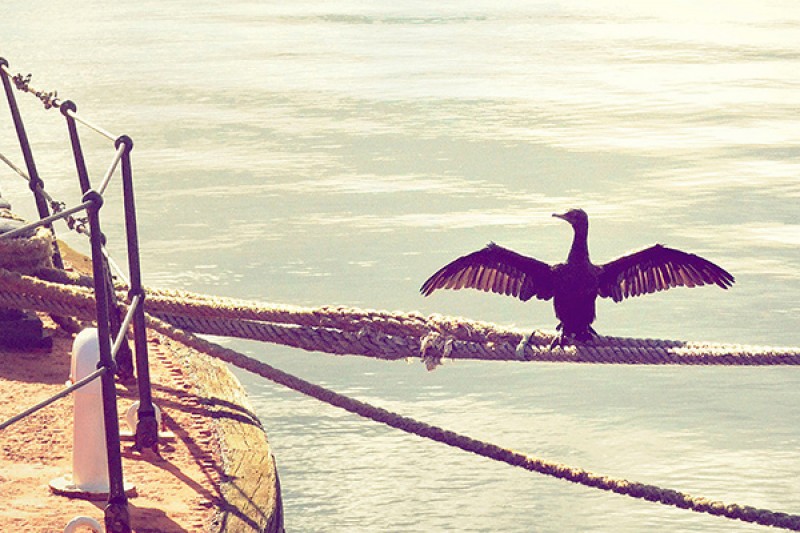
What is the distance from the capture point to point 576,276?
5.74 meters

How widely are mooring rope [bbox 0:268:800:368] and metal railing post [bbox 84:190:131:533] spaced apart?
3.54ft

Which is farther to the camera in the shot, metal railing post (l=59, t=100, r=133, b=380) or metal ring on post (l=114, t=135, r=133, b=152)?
metal railing post (l=59, t=100, r=133, b=380)

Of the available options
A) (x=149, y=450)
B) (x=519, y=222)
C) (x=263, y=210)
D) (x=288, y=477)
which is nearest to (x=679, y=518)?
(x=288, y=477)

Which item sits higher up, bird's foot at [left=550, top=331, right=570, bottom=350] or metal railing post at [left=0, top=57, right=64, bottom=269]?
metal railing post at [left=0, top=57, right=64, bottom=269]

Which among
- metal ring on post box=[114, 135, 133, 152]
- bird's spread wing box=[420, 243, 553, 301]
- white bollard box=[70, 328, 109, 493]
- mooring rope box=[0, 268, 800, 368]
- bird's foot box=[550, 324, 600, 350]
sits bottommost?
white bollard box=[70, 328, 109, 493]

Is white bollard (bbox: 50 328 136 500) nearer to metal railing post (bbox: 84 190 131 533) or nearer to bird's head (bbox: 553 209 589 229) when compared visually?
metal railing post (bbox: 84 190 131 533)

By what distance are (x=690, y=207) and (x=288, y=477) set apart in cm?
791

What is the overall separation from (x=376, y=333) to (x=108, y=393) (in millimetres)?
1304

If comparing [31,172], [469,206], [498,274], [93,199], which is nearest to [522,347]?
[498,274]

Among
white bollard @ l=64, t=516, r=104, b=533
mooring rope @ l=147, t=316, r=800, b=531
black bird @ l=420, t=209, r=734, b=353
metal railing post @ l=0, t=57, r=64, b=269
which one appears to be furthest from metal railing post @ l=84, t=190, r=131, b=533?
metal railing post @ l=0, t=57, r=64, b=269

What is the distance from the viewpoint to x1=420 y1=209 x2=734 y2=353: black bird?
5602 mm

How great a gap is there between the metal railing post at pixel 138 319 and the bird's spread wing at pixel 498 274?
1.20m

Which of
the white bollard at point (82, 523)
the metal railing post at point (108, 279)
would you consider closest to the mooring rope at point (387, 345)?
the metal railing post at point (108, 279)

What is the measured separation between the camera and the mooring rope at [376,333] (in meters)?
5.31
